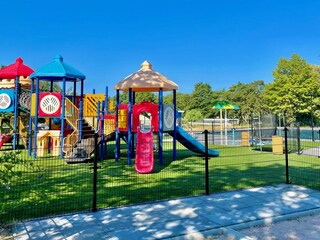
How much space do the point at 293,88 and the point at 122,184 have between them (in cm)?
4065

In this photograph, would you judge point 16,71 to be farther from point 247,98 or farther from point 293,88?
point 247,98

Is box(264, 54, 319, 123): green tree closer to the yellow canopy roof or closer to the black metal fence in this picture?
the black metal fence

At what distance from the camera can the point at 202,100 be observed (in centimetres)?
6850

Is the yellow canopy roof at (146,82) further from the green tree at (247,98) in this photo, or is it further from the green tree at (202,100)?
the green tree at (202,100)

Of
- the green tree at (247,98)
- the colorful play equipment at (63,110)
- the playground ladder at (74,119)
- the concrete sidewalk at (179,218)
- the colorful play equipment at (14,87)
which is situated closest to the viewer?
the concrete sidewalk at (179,218)

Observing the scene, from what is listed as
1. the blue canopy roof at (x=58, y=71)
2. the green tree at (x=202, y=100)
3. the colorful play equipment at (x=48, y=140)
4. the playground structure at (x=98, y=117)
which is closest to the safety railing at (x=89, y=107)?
the playground structure at (x=98, y=117)

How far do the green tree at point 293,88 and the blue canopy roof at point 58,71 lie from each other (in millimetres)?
36722

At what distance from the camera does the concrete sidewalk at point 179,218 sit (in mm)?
4141

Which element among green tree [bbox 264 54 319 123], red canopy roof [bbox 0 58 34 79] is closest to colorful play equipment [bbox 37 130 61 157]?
red canopy roof [bbox 0 58 34 79]

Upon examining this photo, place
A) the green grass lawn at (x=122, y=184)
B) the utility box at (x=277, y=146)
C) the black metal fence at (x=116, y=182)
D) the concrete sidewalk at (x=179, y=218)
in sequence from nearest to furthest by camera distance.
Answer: the concrete sidewalk at (x=179, y=218) < the black metal fence at (x=116, y=182) < the green grass lawn at (x=122, y=184) < the utility box at (x=277, y=146)

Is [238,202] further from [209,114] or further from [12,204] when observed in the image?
[209,114]

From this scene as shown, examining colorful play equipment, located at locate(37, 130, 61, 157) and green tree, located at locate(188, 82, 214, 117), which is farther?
green tree, located at locate(188, 82, 214, 117)

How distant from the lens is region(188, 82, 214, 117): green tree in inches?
2667

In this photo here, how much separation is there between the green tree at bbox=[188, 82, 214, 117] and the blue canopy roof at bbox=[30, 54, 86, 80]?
179 ft
